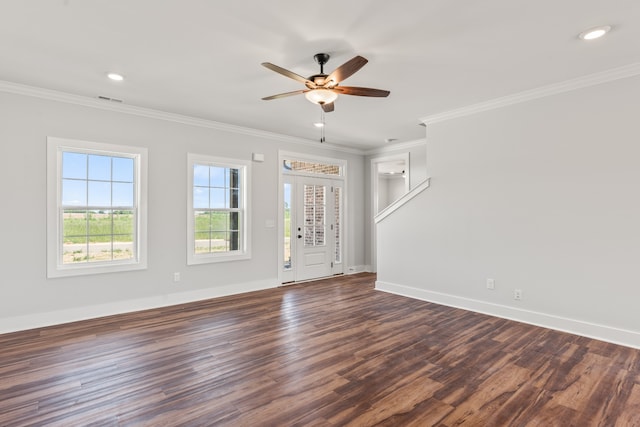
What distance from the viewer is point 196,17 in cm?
244

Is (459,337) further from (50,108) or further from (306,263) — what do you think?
(50,108)

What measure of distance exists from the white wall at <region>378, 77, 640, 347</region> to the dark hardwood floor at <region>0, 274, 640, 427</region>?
361mm

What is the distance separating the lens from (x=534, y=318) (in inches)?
151

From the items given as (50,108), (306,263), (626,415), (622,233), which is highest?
(50,108)

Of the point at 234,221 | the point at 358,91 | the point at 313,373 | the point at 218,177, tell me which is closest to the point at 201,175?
the point at 218,177

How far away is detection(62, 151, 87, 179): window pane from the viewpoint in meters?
4.07

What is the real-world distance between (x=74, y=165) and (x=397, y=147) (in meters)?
5.30

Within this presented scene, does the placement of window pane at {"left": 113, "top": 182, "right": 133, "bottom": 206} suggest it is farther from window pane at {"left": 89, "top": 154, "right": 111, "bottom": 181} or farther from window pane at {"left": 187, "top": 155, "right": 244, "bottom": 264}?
window pane at {"left": 187, "top": 155, "right": 244, "bottom": 264}

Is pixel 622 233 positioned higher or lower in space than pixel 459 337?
higher

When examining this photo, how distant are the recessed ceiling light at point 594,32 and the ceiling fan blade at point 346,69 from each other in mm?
1742

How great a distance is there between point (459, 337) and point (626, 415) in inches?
55.8

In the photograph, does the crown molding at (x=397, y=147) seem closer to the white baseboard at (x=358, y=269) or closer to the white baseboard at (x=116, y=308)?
the white baseboard at (x=358, y=269)

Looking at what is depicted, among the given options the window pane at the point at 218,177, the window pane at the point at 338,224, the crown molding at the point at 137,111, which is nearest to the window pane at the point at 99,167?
the crown molding at the point at 137,111

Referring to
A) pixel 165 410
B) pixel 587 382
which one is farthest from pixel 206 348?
pixel 587 382
